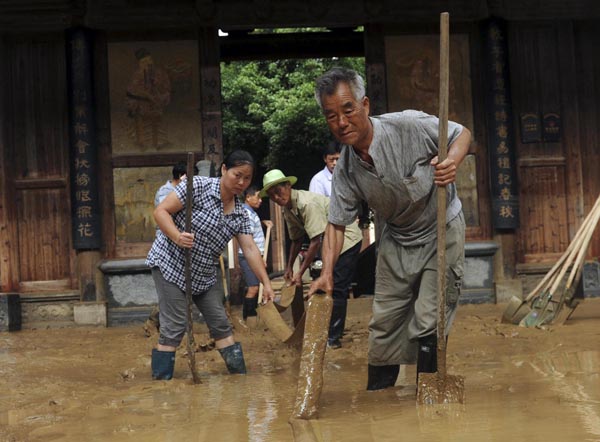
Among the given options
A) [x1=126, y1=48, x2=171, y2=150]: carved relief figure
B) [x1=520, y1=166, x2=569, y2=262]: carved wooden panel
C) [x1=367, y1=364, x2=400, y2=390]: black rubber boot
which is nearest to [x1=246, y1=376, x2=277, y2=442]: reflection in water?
[x1=367, y1=364, x2=400, y2=390]: black rubber boot

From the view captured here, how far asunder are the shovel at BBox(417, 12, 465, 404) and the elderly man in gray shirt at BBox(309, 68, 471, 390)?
116 mm

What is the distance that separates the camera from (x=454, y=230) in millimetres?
5000

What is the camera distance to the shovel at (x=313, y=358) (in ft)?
14.7

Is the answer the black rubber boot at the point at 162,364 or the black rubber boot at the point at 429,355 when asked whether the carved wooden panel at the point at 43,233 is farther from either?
the black rubber boot at the point at 429,355

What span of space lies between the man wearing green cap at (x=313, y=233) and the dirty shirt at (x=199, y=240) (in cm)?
156

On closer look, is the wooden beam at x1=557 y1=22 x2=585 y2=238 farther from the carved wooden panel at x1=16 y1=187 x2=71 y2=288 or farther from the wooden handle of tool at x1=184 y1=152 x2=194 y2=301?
the wooden handle of tool at x1=184 y1=152 x2=194 y2=301

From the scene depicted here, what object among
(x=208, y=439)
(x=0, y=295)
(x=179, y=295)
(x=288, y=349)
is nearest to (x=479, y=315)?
(x=288, y=349)

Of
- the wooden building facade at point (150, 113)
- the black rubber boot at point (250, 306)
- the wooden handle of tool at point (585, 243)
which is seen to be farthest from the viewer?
the wooden building facade at point (150, 113)

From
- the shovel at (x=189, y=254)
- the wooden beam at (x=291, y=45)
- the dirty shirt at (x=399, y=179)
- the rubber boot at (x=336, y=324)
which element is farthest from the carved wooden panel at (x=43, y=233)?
the dirty shirt at (x=399, y=179)

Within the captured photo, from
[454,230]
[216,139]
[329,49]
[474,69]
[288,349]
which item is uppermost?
[329,49]

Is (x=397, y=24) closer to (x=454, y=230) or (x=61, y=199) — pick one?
(x=61, y=199)

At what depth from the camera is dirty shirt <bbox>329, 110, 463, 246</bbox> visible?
4816 millimetres

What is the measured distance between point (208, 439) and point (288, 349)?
3.36 m

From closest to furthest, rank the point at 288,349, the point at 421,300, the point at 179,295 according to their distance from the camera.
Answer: the point at 421,300
the point at 179,295
the point at 288,349
